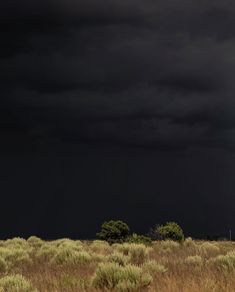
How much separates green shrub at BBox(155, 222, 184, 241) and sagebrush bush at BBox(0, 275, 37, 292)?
1378 inches

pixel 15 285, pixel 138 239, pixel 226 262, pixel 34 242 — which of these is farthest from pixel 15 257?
pixel 138 239

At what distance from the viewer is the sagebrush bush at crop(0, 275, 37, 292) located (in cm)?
1359

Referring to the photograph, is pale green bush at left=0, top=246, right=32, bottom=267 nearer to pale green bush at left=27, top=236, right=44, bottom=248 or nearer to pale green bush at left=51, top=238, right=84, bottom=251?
pale green bush at left=51, top=238, right=84, bottom=251

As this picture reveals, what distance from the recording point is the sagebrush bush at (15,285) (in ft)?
44.6

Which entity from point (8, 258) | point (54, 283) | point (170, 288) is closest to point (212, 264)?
point (54, 283)

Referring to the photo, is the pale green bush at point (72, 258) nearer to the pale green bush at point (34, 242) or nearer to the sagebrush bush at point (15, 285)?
the sagebrush bush at point (15, 285)

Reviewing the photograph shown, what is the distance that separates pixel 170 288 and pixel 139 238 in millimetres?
34991

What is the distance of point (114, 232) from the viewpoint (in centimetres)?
4856

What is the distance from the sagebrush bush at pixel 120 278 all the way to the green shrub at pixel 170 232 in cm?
3516

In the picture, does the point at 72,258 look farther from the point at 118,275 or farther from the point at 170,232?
the point at 170,232

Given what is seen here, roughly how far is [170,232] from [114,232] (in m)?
5.09

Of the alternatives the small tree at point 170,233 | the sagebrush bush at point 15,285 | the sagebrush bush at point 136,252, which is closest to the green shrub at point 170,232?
the small tree at point 170,233

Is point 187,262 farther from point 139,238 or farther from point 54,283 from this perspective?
point 139,238

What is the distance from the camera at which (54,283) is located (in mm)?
14844
